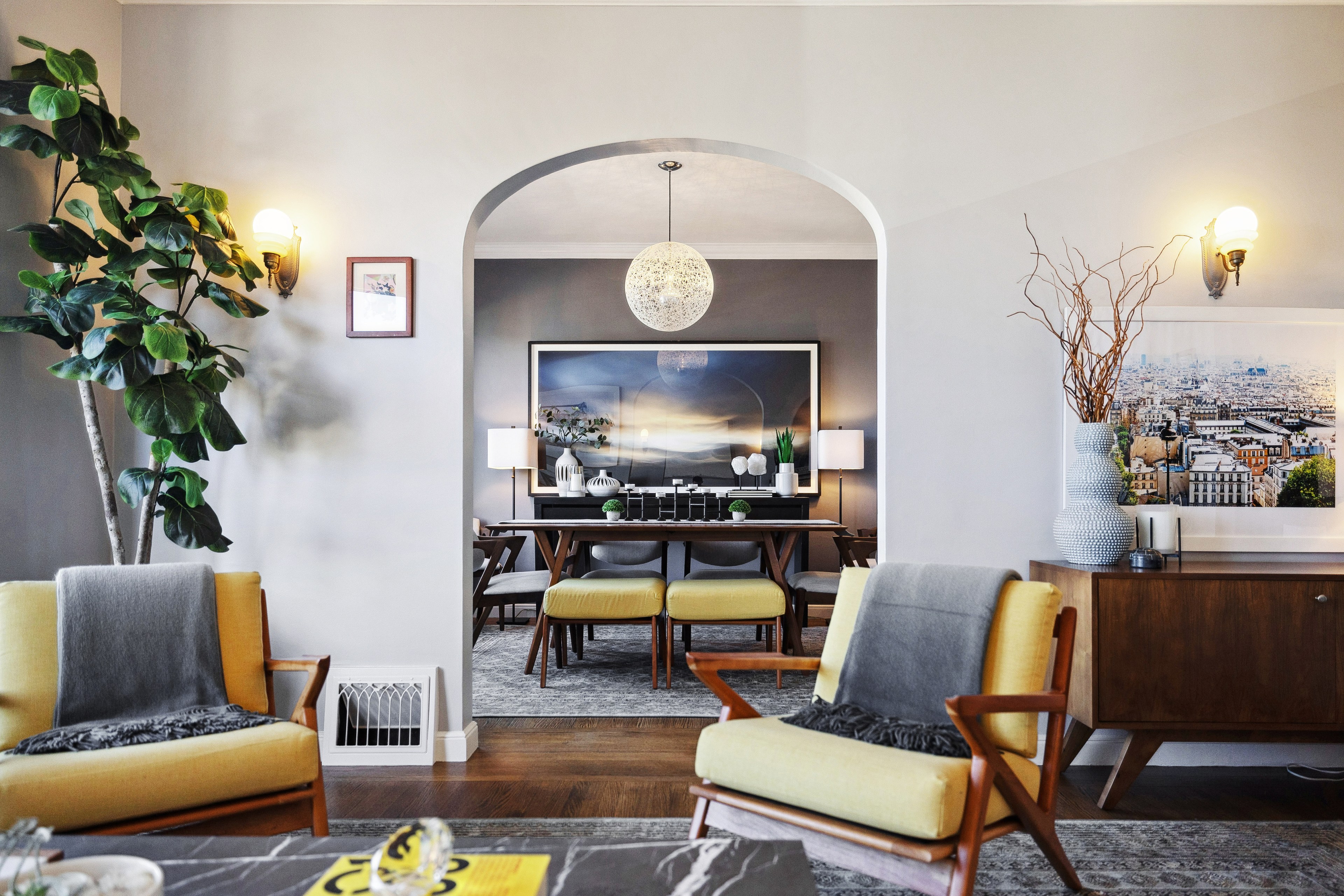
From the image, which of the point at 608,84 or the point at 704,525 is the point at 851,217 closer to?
the point at 704,525

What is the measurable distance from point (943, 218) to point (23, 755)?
3206 millimetres

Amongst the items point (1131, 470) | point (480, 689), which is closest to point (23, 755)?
point (480, 689)

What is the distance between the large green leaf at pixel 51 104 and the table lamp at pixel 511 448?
12.9 ft

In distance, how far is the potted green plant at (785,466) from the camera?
6266 millimetres

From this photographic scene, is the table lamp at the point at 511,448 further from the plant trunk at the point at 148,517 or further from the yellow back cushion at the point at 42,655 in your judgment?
the yellow back cushion at the point at 42,655

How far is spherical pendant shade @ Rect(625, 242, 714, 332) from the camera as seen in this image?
17.3 ft

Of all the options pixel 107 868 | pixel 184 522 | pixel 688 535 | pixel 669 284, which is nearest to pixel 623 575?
pixel 688 535

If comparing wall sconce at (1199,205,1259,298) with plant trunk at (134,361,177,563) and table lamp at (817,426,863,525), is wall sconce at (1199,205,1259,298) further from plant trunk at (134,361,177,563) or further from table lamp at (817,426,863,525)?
plant trunk at (134,361,177,563)

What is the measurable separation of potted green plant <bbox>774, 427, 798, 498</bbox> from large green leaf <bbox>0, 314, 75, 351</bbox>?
180 inches

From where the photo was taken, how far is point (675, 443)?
6.64 metres

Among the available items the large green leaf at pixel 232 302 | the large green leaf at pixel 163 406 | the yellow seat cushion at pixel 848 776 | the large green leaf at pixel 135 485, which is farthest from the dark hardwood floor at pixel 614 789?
the large green leaf at pixel 232 302

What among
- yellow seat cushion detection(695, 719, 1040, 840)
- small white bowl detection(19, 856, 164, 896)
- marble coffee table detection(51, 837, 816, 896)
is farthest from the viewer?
yellow seat cushion detection(695, 719, 1040, 840)

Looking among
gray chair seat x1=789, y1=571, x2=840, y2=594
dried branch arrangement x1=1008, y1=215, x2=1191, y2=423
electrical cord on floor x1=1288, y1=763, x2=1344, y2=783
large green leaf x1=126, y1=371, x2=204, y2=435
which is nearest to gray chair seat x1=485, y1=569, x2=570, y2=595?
gray chair seat x1=789, y1=571, x2=840, y2=594

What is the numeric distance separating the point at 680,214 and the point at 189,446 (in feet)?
13.1
